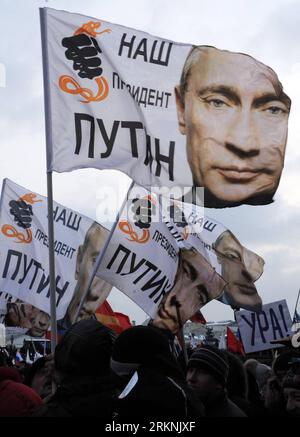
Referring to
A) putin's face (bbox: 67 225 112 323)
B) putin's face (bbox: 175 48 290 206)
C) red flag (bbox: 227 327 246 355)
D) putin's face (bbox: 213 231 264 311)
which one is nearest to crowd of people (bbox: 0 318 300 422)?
putin's face (bbox: 175 48 290 206)

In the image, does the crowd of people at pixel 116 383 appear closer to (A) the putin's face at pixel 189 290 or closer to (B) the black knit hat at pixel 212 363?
(B) the black knit hat at pixel 212 363

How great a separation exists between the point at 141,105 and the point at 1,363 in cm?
373

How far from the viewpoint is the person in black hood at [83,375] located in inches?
116

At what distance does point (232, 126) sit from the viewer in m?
7.89

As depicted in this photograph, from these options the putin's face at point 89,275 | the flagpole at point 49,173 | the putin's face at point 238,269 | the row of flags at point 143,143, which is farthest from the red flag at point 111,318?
the flagpole at point 49,173

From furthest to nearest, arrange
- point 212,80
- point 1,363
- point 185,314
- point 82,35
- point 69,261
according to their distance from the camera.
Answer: point 69,261
point 185,314
point 212,80
point 82,35
point 1,363

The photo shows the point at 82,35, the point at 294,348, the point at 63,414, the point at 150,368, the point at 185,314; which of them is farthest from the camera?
the point at 185,314

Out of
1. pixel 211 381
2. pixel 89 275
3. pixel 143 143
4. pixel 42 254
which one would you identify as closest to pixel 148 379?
pixel 211 381

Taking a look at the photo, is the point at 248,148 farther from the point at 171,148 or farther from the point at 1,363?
the point at 1,363

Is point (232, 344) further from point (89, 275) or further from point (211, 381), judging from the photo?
point (211, 381)

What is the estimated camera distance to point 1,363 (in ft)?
15.6

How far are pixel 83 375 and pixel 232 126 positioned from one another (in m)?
5.23

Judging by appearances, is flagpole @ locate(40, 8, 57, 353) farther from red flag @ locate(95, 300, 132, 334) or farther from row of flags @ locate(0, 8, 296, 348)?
red flag @ locate(95, 300, 132, 334)
